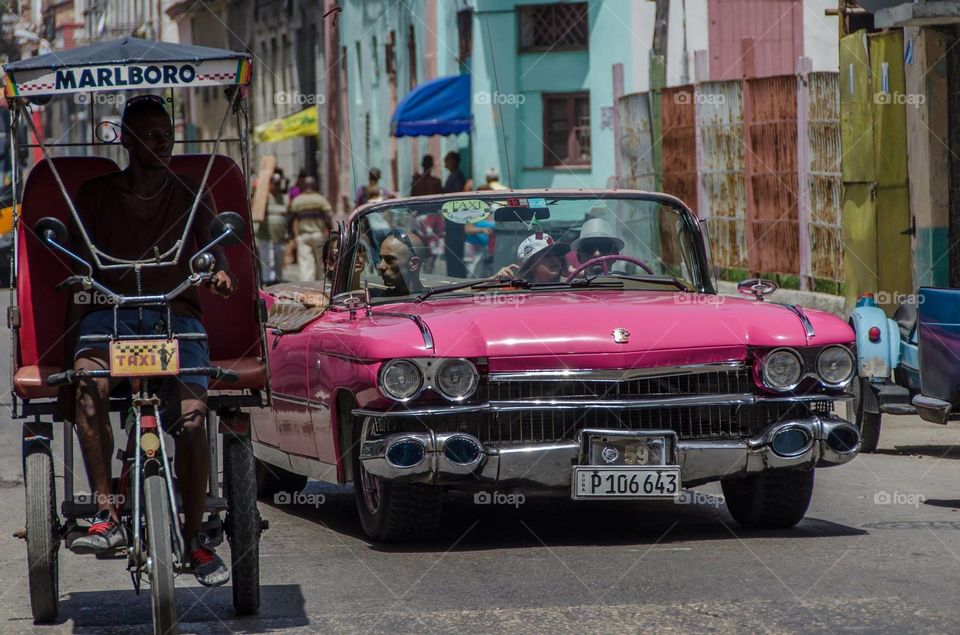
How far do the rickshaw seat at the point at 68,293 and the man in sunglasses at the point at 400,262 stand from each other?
1688 millimetres

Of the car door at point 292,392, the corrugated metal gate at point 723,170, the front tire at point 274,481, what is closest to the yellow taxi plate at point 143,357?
the car door at point 292,392

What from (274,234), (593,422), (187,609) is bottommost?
(187,609)

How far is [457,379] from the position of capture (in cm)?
799

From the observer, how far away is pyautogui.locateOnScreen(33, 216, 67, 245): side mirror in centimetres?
635

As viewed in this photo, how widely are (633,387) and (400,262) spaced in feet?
5.70

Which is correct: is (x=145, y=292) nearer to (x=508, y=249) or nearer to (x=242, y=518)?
(x=242, y=518)

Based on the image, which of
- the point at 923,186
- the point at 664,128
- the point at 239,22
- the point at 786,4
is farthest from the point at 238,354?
the point at 239,22

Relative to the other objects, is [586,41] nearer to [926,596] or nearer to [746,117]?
[746,117]

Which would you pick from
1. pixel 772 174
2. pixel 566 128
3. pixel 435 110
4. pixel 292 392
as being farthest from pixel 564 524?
pixel 566 128

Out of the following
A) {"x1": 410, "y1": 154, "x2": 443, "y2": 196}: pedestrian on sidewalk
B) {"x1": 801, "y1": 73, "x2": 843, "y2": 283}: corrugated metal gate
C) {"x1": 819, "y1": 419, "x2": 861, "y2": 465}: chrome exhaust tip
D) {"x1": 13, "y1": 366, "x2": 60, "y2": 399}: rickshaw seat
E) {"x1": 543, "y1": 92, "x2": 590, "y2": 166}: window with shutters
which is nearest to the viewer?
{"x1": 13, "y1": 366, "x2": 60, "y2": 399}: rickshaw seat

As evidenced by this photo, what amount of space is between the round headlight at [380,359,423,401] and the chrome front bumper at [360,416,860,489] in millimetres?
173

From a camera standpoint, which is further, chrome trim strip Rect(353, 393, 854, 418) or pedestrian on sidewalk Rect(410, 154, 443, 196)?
pedestrian on sidewalk Rect(410, 154, 443, 196)

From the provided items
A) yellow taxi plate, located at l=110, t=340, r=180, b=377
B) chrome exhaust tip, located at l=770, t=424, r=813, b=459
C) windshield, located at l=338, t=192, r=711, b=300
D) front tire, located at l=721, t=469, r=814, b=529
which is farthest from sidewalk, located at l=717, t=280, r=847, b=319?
yellow taxi plate, located at l=110, t=340, r=180, b=377

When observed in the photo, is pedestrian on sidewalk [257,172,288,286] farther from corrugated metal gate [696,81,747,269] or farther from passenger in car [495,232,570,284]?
passenger in car [495,232,570,284]
